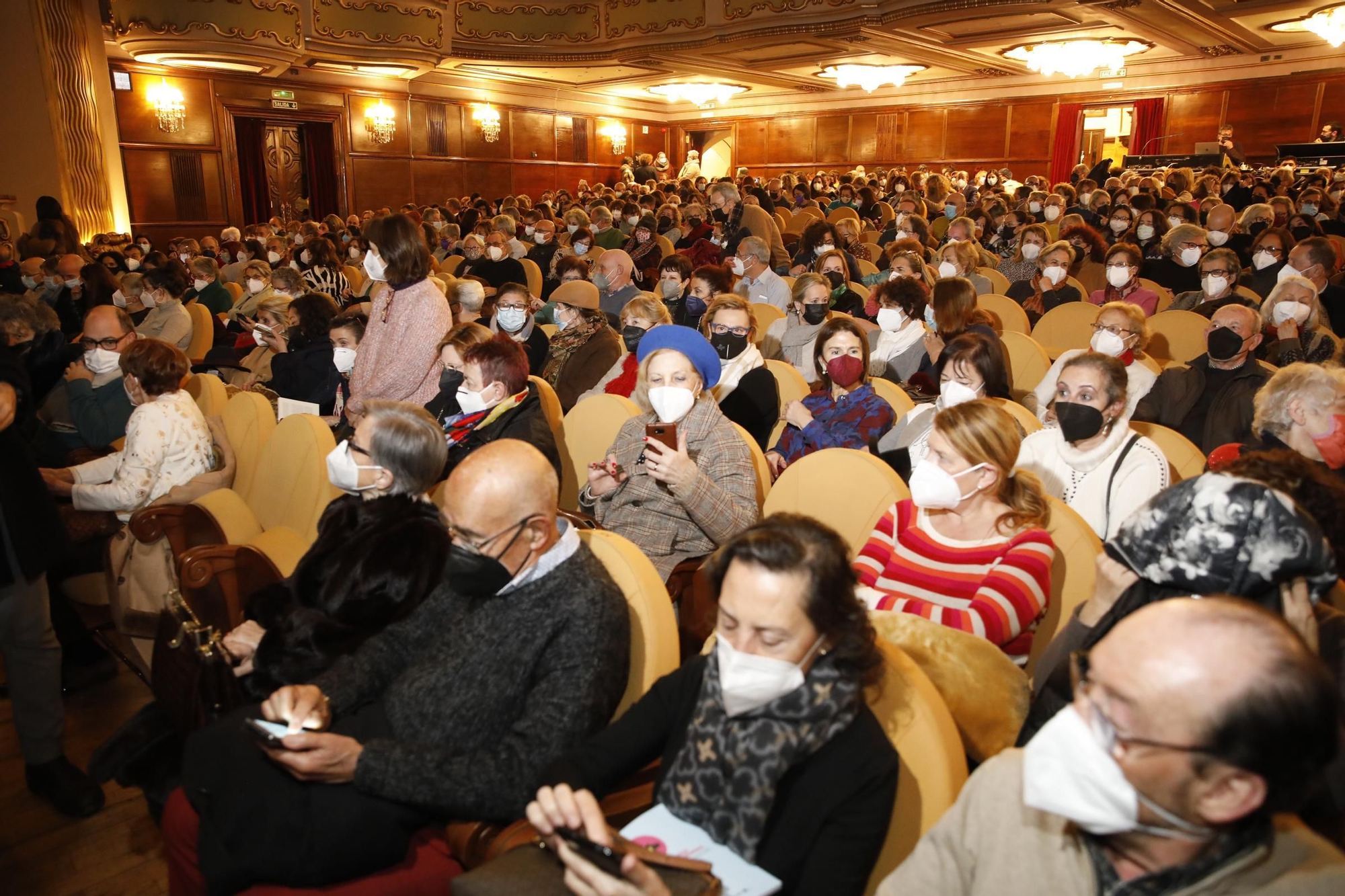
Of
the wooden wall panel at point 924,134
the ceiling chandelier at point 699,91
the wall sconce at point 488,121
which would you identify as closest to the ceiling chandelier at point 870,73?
the wooden wall panel at point 924,134

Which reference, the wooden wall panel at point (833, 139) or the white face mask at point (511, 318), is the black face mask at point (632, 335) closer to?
the white face mask at point (511, 318)

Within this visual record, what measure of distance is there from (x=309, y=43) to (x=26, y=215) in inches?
180

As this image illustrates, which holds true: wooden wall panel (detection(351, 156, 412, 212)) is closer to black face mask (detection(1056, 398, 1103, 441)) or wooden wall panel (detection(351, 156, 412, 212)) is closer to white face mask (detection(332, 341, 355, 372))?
white face mask (detection(332, 341, 355, 372))

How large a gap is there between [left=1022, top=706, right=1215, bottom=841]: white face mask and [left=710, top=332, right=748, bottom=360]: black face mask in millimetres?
2870

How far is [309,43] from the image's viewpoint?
43.3ft

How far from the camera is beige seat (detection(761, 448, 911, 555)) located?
249cm

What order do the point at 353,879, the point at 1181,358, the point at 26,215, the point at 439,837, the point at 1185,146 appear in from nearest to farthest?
the point at 353,879
the point at 439,837
the point at 1181,358
the point at 26,215
the point at 1185,146

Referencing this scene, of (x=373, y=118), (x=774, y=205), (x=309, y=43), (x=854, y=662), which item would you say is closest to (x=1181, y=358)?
(x=854, y=662)

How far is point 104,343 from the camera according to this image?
3928mm

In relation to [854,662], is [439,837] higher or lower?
lower

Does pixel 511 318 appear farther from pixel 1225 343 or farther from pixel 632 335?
pixel 1225 343

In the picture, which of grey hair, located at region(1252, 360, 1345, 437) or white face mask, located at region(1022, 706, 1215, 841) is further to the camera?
grey hair, located at region(1252, 360, 1345, 437)

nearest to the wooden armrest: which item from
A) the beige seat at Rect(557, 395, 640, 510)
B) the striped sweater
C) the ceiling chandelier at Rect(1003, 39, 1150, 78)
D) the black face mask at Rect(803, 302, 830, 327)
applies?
the beige seat at Rect(557, 395, 640, 510)

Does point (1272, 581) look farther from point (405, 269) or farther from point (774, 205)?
point (774, 205)
